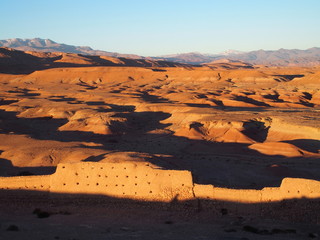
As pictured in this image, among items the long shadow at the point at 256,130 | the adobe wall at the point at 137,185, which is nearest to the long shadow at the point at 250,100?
the long shadow at the point at 256,130

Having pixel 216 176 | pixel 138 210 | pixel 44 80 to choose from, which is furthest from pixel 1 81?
pixel 138 210

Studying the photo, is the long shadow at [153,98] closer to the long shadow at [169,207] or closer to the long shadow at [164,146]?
the long shadow at [164,146]

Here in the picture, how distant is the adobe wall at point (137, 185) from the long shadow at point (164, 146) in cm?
347

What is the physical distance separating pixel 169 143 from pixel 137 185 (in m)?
18.6

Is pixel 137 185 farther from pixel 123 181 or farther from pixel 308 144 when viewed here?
pixel 308 144

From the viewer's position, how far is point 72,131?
1505 inches

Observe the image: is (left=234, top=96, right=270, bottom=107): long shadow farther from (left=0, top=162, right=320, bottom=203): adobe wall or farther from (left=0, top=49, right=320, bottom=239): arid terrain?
(left=0, top=162, right=320, bottom=203): adobe wall

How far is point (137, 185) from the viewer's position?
15.5m

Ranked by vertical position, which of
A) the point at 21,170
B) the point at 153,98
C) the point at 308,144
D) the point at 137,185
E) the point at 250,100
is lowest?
the point at 21,170

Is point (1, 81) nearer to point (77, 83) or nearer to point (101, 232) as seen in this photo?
point (77, 83)

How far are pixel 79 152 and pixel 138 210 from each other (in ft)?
37.6

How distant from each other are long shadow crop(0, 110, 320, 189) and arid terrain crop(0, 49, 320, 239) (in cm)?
8

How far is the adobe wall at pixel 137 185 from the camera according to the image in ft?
47.4

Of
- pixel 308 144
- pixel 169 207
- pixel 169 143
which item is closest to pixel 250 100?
pixel 308 144
